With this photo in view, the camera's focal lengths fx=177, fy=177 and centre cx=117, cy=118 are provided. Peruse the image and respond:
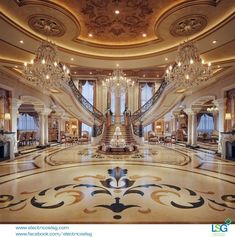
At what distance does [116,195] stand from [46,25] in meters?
4.99

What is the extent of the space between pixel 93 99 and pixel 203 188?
44.0 ft

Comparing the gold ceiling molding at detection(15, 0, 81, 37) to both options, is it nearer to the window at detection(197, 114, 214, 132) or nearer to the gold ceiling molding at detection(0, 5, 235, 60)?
the gold ceiling molding at detection(0, 5, 235, 60)

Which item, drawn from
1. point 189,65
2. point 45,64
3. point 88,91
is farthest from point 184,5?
point 88,91

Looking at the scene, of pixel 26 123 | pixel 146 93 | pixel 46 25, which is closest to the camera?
pixel 46 25

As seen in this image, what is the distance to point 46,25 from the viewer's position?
16.9 ft

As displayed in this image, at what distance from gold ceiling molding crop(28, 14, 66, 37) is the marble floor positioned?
4.32m

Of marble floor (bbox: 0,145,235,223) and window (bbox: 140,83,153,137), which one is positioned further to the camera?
window (bbox: 140,83,153,137)

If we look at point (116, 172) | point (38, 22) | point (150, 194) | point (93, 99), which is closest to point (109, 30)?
point (38, 22)

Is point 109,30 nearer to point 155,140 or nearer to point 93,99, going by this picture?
point 155,140

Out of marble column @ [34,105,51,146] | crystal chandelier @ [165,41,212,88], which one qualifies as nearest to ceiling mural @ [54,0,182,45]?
crystal chandelier @ [165,41,212,88]

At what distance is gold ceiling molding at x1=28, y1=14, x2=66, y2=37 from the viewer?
15.7 feet

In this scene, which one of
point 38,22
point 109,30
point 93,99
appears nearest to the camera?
point 38,22

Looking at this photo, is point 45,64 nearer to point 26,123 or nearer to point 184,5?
point 184,5

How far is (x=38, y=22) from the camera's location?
498cm
